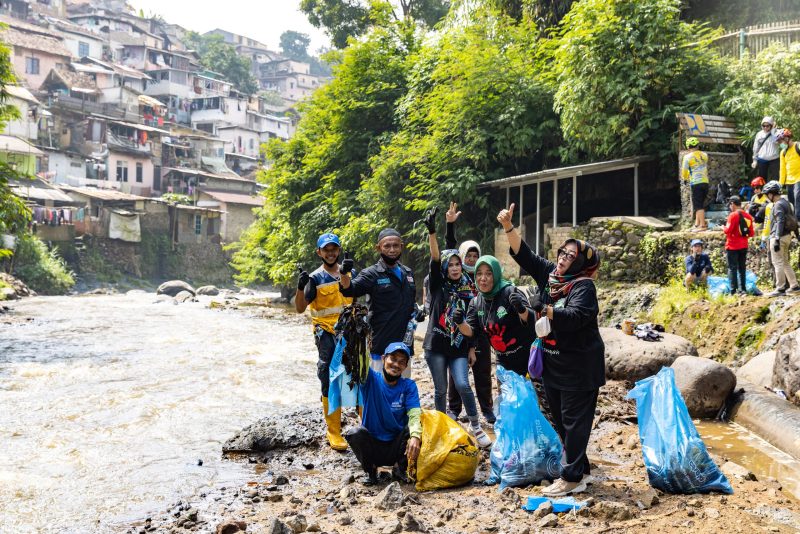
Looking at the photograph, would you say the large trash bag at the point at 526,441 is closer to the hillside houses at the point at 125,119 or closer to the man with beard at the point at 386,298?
the man with beard at the point at 386,298

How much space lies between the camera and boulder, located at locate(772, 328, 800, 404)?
279 inches

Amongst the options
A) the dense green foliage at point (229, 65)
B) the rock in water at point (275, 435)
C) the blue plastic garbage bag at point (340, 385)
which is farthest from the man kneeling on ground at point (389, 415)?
the dense green foliage at point (229, 65)

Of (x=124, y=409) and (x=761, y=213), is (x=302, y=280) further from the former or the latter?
(x=761, y=213)

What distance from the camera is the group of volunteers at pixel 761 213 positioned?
32.7 feet

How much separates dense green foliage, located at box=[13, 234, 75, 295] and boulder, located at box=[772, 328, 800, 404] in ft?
121

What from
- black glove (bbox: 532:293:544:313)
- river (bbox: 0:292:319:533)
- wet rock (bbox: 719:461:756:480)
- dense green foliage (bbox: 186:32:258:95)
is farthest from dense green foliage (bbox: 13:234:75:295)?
dense green foliage (bbox: 186:32:258:95)

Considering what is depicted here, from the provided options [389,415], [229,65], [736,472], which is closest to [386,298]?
[389,415]

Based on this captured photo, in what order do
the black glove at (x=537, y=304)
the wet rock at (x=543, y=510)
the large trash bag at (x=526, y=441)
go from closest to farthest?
the wet rock at (x=543, y=510), the black glove at (x=537, y=304), the large trash bag at (x=526, y=441)

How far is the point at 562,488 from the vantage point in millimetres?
4781

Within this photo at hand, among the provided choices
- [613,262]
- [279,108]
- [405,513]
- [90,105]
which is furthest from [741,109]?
[279,108]

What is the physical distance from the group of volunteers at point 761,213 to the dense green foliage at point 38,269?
3376 cm

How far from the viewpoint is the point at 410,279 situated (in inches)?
252

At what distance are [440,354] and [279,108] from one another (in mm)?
75520

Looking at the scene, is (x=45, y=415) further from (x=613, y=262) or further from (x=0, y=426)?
(x=613, y=262)
